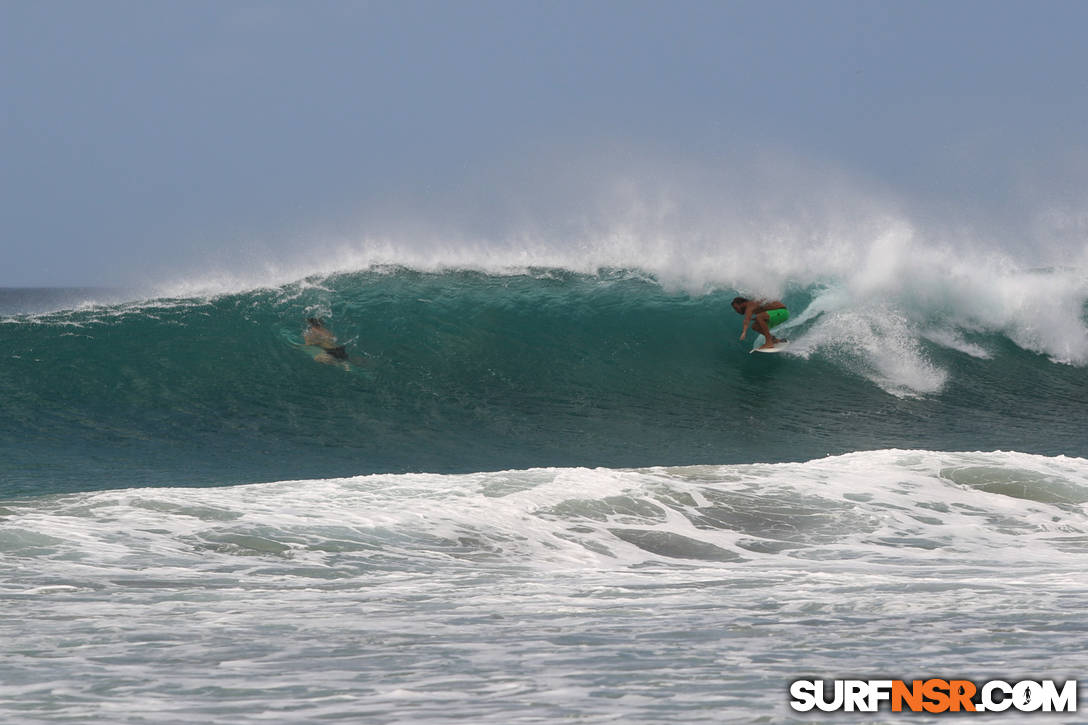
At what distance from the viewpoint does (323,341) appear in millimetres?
13594

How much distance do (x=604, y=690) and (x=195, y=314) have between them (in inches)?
478

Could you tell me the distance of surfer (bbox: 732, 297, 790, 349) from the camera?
544 inches

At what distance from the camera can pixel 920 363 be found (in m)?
13.0

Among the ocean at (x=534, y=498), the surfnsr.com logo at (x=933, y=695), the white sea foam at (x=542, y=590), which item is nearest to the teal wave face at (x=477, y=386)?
the ocean at (x=534, y=498)

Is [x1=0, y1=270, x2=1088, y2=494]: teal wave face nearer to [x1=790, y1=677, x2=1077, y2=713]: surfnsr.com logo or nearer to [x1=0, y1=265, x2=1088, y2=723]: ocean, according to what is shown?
[x1=0, y1=265, x2=1088, y2=723]: ocean

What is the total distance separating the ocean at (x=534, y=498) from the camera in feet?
11.7

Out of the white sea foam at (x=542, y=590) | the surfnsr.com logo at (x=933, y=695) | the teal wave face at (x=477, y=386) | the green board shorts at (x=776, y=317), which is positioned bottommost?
the surfnsr.com logo at (x=933, y=695)

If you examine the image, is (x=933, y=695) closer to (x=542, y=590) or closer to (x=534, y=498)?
(x=542, y=590)

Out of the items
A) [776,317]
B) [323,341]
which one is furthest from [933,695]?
[323,341]

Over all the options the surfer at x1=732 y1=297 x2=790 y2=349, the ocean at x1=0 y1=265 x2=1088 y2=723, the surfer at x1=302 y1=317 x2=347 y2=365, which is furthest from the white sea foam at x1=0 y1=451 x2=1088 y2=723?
the surfer at x1=302 y1=317 x2=347 y2=365

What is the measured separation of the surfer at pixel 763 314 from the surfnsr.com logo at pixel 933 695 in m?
10.6

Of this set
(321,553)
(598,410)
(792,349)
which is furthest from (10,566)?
(792,349)

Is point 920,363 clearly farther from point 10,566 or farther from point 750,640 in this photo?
point 10,566

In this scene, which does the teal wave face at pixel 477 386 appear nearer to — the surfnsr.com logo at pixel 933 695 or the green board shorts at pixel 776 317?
the green board shorts at pixel 776 317
